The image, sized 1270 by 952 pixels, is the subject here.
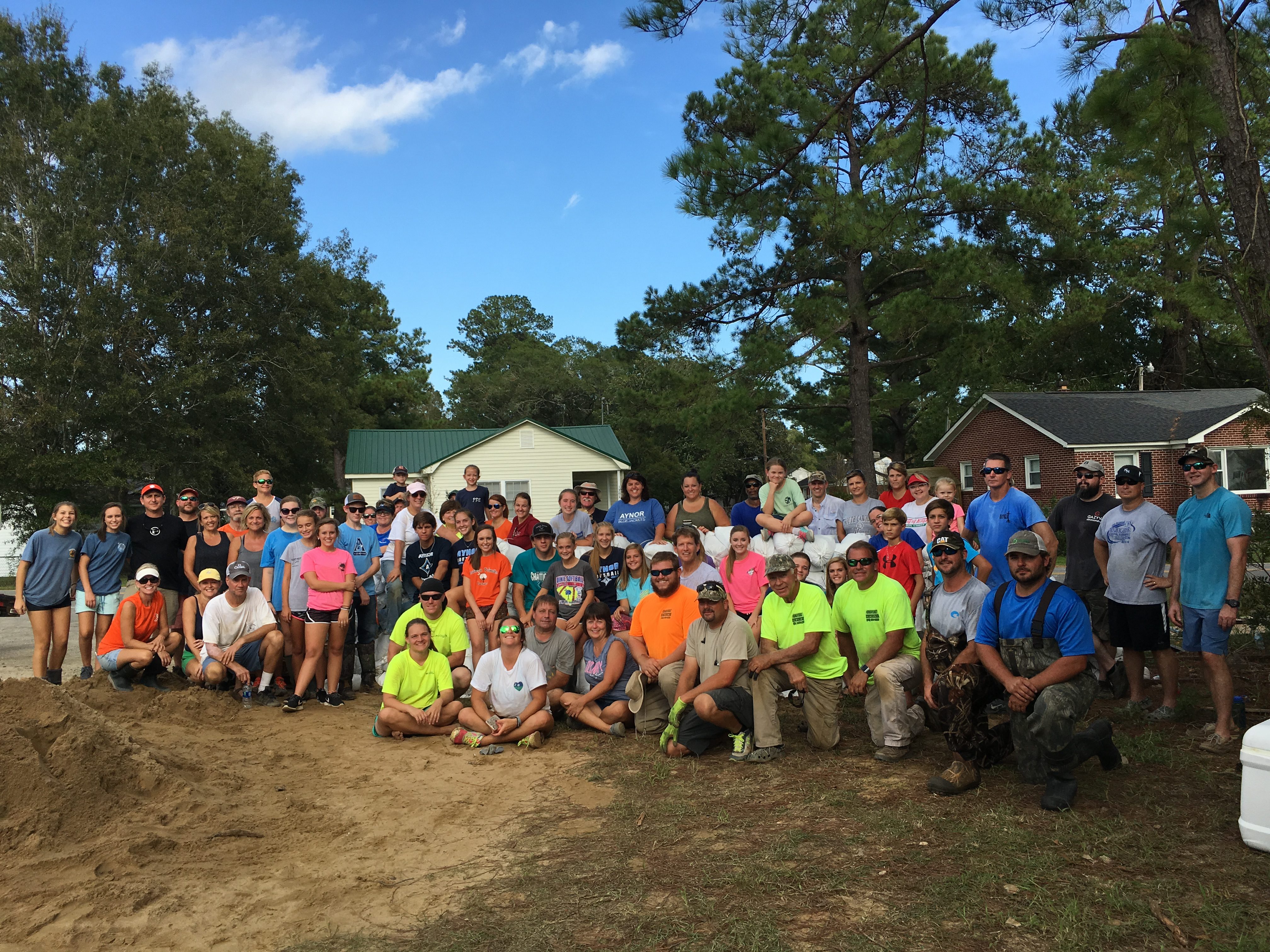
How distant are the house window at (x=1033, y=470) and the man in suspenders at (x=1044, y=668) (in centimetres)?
2594

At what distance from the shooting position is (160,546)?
8.86m

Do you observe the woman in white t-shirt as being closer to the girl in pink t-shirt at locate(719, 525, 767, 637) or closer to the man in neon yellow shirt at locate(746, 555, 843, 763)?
the man in neon yellow shirt at locate(746, 555, 843, 763)

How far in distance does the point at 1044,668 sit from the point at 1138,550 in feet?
5.86

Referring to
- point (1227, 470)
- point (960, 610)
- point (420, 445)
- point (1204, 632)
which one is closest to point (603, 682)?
point (960, 610)

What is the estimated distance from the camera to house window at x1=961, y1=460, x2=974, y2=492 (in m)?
32.8

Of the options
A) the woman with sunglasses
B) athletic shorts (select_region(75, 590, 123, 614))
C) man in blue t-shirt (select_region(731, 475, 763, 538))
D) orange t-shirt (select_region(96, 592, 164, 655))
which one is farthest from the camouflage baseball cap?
the woman with sunglasses

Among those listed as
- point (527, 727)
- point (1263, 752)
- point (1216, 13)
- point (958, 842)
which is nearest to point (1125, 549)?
point (1263, 752)

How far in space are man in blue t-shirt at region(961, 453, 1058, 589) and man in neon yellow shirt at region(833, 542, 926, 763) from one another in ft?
2.93

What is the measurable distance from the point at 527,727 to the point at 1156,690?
510cm

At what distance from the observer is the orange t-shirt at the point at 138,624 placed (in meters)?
8.35

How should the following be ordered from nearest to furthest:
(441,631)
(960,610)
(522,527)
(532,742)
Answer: (960,610) < (532,742) < (441,631) < (522,527)

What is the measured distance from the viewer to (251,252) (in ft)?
100

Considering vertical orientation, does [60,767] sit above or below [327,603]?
below

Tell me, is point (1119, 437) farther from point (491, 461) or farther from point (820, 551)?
point (820, 551)
